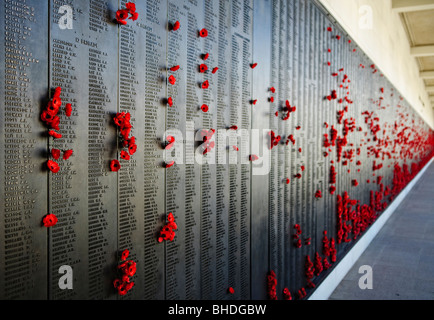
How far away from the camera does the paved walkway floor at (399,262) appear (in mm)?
4797

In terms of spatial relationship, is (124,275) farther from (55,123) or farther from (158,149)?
(55,123)

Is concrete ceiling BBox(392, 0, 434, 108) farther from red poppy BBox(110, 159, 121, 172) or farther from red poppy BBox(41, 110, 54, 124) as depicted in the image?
red poppy BBox(41, 110, 54, 124)

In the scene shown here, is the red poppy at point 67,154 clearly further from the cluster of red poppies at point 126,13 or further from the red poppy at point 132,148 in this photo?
the cluster of red poppies at point 126,13

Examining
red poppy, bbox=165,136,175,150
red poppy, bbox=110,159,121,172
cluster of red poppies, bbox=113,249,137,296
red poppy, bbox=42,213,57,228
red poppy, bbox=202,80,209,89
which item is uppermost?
red poppy, bbox=202,80,209,89

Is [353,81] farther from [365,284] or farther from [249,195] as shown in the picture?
[249,195]

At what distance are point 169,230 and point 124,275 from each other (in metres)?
0.40

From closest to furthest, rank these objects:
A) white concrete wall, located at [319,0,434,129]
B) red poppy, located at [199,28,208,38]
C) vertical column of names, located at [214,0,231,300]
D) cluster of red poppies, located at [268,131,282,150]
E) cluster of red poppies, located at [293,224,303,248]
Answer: red poppy, located at [199,28,208,38] < vertical column of names, located at [214,0,231,300] < cluster of red poppies, located at [268,131,282,150] < cluster of red poppies, located at [293,224,303,248] < white concrete wall, located at [319,0,434,129]

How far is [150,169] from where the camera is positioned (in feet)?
7.00

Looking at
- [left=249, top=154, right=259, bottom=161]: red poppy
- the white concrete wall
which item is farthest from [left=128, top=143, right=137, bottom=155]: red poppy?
the white concrete wall

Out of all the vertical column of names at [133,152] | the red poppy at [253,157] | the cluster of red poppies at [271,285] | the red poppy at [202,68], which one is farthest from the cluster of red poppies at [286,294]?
the red poppy at [202,68]

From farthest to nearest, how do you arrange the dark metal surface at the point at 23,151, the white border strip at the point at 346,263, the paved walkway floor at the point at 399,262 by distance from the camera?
1. the paved walkway floor at the point at 399,262
2. the white border strip at the point at 346,263
3. the dark metal surface at the point at 23,151

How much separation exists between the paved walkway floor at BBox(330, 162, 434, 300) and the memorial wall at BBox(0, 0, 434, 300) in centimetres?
98

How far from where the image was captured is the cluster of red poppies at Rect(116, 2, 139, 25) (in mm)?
1862

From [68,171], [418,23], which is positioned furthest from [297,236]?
[418,23]
